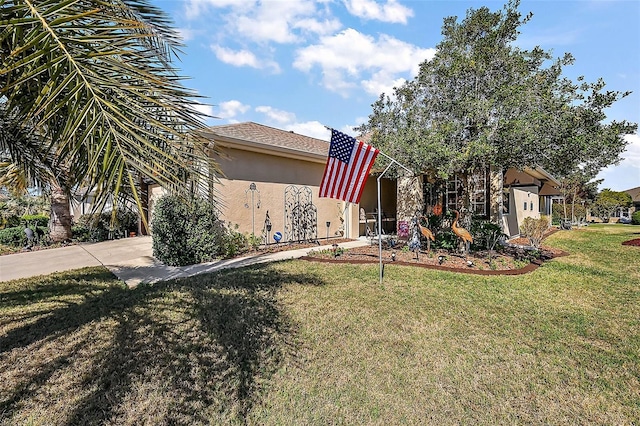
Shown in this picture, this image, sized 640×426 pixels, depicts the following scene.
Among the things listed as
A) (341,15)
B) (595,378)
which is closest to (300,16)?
(341,15)

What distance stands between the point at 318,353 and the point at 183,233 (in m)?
6.42

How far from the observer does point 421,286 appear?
22.3 ft

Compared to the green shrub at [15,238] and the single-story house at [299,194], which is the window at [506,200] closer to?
the single-story house at [299,194]

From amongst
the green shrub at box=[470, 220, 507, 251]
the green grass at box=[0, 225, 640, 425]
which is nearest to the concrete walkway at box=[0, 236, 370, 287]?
the green grass at box=[0, 225, 640, 425]

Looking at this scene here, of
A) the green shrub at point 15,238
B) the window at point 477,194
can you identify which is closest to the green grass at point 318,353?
the window at point 477,194

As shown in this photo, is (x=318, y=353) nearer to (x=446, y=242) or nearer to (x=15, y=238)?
(x=446, y=242)

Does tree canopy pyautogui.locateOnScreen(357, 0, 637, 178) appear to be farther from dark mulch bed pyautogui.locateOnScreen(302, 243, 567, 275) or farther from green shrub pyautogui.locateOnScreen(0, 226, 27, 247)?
green shrub pyautogui.locateOnScreen(0, 226, 27, 247)

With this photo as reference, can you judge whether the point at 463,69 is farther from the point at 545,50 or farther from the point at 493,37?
the point at 545,50

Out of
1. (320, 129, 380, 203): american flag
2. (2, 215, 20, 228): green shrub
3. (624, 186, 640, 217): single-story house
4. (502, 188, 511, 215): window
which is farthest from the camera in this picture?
(624, 186, 640, 217): single-story house

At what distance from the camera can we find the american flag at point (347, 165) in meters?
6.93

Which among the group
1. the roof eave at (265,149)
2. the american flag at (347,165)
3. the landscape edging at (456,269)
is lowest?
the landscape edging at (456,269)

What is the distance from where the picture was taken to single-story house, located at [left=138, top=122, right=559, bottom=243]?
10688mm

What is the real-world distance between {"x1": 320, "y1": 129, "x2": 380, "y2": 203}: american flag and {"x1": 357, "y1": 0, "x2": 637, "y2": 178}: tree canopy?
2663 mm

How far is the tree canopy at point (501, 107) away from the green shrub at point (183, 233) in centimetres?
626
